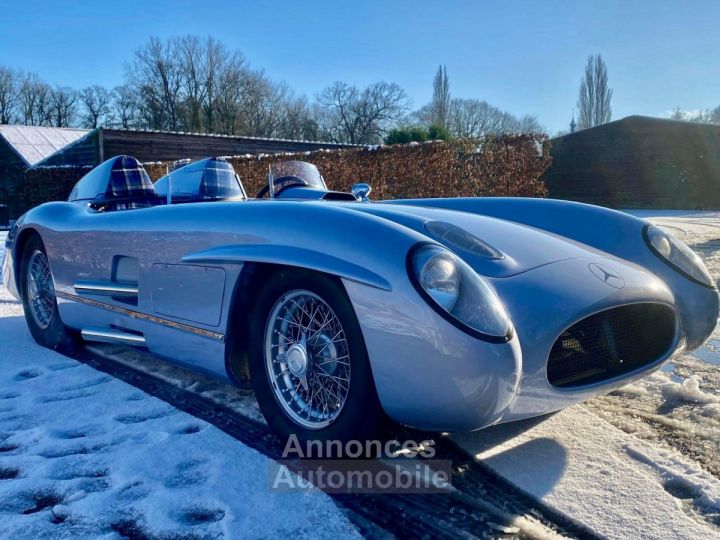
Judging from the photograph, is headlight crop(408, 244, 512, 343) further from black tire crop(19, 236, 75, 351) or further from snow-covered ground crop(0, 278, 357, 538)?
black tire crop(19, 236, 75, 351)

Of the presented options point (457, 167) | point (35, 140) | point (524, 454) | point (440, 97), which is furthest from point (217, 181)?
point (440, 97)

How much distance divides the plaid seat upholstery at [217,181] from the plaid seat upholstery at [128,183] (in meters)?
0.49

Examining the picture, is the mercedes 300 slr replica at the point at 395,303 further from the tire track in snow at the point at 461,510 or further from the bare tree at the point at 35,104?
the bare tree at the point at 35,104

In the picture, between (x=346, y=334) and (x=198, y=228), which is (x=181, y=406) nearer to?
(x=198, y=228)

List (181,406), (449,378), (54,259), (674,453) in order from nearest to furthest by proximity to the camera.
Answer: (449,378), (674,453), (181,406), (54,259)

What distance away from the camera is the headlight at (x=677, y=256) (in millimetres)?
2699

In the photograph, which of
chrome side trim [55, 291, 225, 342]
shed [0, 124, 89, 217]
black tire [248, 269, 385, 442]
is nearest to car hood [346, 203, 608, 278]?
black tire [248, 269, 385, 442]

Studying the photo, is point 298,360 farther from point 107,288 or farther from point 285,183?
point 285,183

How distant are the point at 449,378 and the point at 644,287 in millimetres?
997

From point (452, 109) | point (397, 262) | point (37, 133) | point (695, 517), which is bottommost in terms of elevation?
point (695, 517)

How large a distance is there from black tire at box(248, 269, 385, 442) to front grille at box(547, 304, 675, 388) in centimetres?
62

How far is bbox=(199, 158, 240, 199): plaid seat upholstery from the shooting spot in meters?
3.59

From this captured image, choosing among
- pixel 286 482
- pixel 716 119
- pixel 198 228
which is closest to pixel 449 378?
pixel 286 482

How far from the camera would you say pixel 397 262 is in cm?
188
